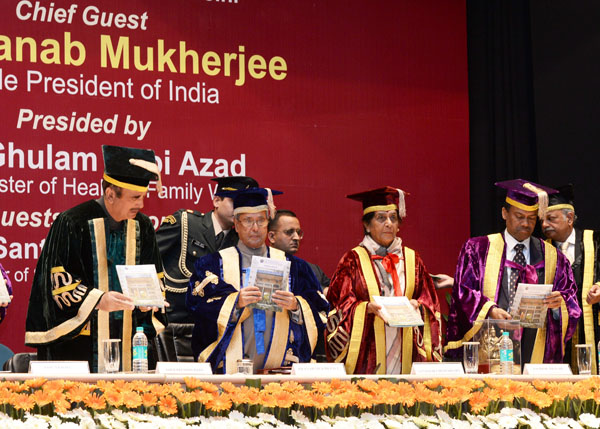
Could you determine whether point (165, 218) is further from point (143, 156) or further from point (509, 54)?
point (509, 54)

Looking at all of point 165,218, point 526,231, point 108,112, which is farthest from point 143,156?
point 526,231

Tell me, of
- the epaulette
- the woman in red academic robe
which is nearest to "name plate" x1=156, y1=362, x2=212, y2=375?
the woman in red academic robe

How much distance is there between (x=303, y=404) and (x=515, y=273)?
3.04 meters

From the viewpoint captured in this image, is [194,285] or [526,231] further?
[526,231]

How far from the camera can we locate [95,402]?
8.80ft

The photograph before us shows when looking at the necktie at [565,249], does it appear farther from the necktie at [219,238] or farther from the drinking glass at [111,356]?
the drinking glass at [111,356]

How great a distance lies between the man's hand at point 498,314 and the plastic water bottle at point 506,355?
63 cm

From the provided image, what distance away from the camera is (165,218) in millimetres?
6266

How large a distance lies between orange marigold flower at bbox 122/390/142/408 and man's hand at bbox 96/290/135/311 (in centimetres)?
167

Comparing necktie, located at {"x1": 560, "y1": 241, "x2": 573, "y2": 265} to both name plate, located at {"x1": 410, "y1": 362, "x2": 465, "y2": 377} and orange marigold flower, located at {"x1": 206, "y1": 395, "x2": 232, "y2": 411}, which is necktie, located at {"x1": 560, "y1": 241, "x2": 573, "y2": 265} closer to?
name plate, located at {"x1": 410, "y1": 362, "x2": 465, "y2": 377}

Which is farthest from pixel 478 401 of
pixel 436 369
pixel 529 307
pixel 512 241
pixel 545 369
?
pixel 512 241

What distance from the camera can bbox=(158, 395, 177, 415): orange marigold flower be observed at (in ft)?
8.87

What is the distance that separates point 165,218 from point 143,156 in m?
1.46

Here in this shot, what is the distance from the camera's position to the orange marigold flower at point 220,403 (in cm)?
275
